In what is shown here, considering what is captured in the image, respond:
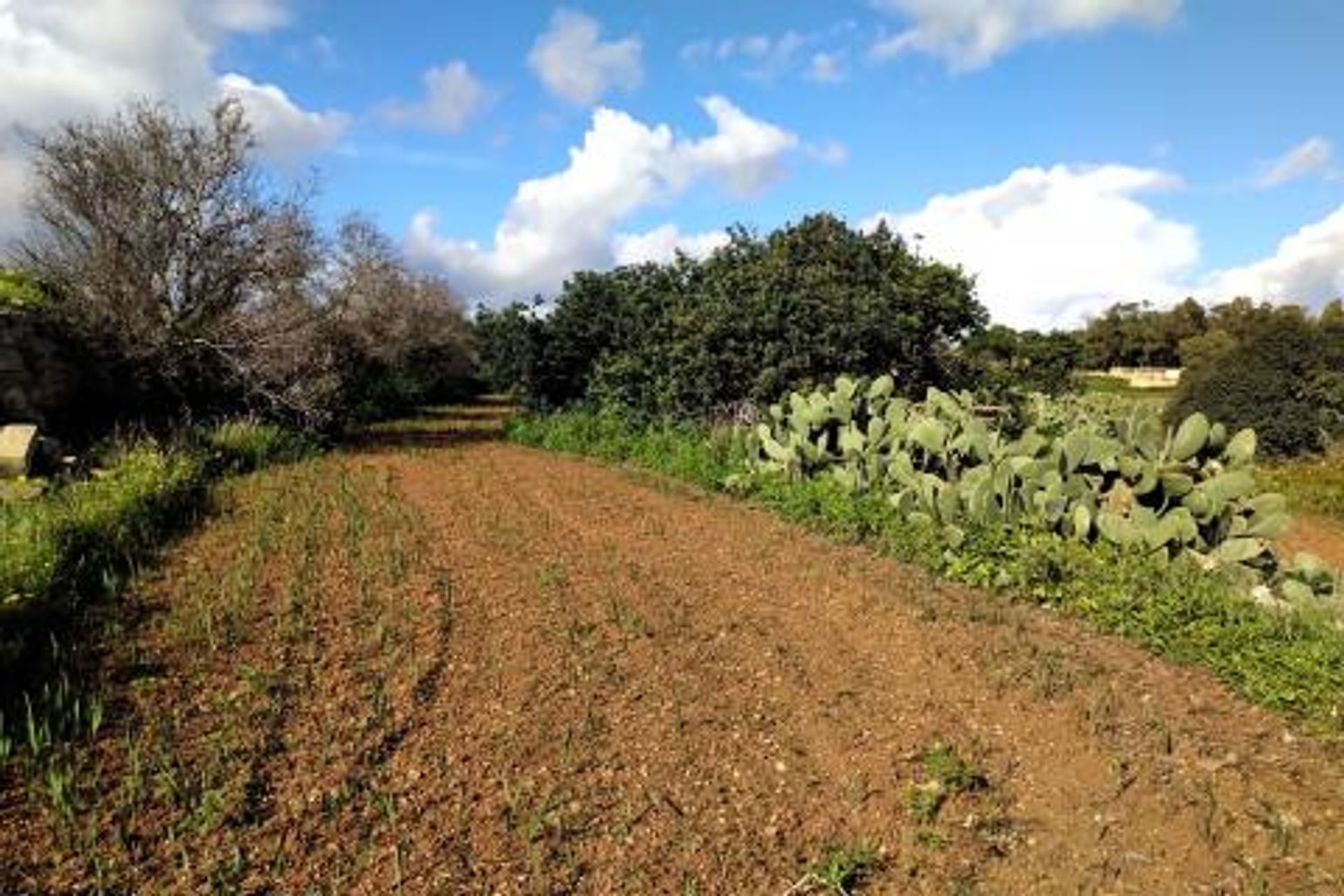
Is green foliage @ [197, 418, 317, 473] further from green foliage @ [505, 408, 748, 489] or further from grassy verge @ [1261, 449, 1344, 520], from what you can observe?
grassy verge @ [1261, 449, 1344, 520]

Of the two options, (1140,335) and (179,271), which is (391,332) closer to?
(179,271)

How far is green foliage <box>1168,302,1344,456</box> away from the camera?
57.9ft

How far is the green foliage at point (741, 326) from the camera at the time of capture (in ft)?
47.3

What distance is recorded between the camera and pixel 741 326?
1474 cm

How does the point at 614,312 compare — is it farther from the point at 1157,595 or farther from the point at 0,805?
the point at 0,805

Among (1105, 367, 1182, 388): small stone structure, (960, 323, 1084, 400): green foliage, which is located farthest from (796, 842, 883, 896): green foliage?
(1105, 367, 1182, 388): small stone structure

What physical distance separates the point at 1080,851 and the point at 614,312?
15.6 metres

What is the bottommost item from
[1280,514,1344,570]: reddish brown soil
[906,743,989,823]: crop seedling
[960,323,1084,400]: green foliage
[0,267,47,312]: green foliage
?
[1280,514,1344,570]: reddish brown soil

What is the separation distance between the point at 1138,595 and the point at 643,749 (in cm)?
384

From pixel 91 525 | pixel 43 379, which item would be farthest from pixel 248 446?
pixel 91 525

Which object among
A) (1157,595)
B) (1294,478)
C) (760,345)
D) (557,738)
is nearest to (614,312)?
(760,345)

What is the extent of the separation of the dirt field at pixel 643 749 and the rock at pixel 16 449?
2.96 meters

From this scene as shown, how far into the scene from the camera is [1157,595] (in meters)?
6.93

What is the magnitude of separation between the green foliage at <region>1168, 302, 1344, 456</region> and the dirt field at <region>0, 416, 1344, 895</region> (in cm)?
1288
